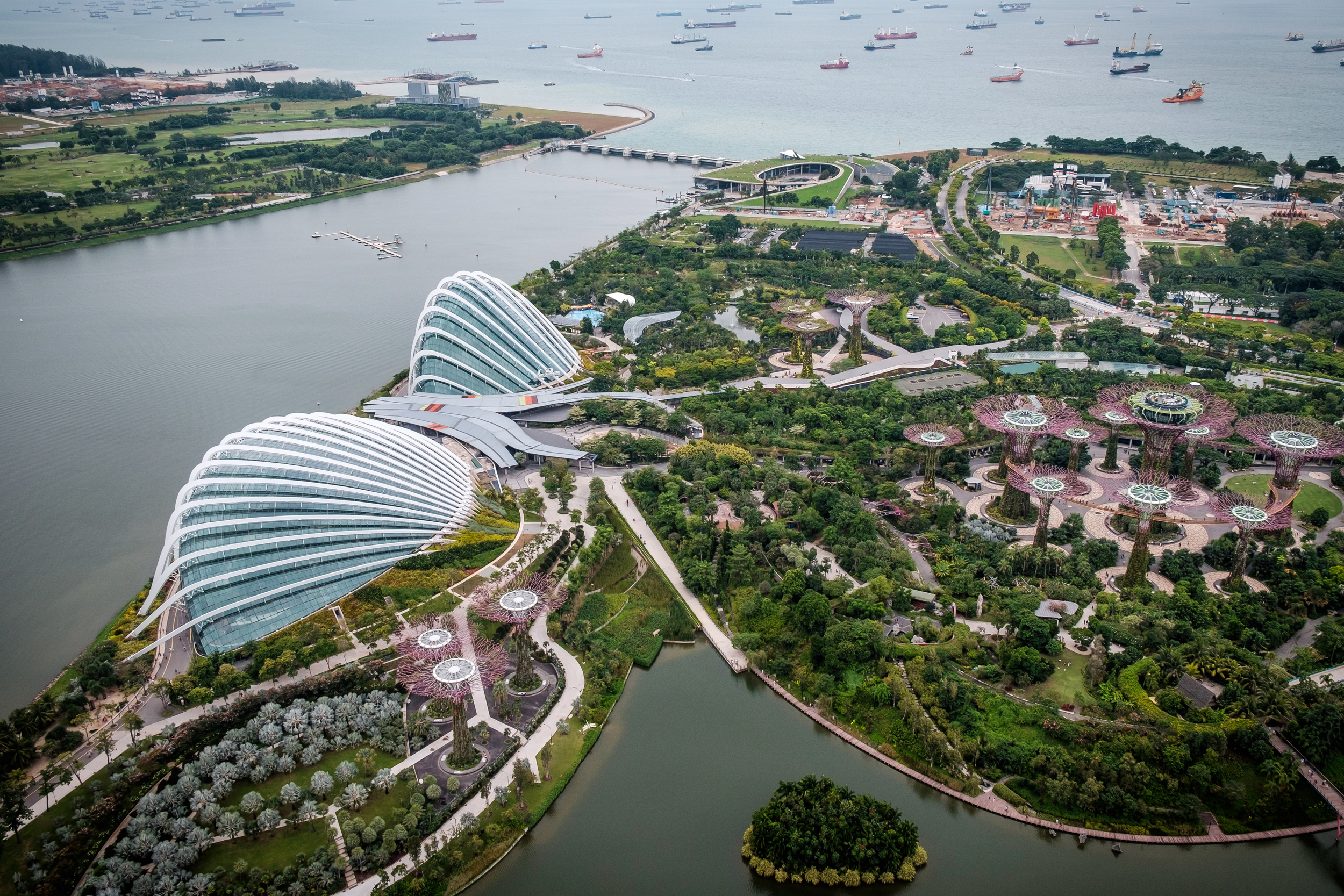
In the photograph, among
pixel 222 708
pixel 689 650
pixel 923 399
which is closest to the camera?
pixel 222 708

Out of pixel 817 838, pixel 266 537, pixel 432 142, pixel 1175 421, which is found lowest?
pixel 817 838

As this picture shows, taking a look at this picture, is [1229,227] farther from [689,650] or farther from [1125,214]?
[689,650]

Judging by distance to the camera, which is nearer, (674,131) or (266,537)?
(266,537)

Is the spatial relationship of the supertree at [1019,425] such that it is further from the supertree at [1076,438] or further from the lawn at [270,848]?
the lawn at [270,848]

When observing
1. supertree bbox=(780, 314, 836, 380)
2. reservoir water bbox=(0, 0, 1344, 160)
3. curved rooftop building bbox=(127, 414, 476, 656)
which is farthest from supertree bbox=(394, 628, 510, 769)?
reservoir water bbox=(0, 0, 1344, 160)

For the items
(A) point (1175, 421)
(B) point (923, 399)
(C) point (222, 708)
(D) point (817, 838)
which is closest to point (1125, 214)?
(B) point (923, 399)

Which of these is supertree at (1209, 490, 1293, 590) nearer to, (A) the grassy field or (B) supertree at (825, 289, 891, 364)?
(B) supertree at (825, 289, 891, 364)
